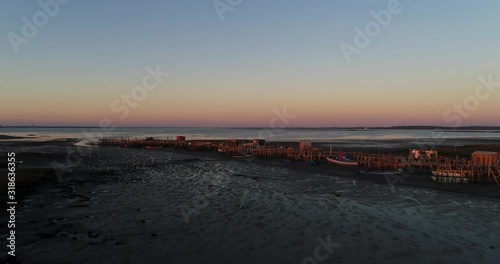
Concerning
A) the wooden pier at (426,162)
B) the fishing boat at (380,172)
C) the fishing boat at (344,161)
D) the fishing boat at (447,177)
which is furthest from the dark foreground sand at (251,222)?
the fishing boat at (344,161)

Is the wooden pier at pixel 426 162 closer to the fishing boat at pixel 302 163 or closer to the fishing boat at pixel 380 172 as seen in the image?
the fishing boat at pixel 380 172

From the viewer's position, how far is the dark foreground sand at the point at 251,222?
11781 mm

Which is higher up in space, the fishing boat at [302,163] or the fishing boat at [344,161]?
the fishing boat at [344,161]

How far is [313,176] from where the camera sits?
32.3m

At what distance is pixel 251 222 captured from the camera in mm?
15711

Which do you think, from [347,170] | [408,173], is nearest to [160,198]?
[347,170]

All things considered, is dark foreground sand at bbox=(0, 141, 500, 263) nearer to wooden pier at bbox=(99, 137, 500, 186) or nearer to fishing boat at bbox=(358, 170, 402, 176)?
wooden pier at bbox=(99, 137, 500, 186)

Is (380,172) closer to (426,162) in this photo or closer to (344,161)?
(426,162)

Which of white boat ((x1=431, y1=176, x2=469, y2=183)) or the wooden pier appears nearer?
white boat ((x1=431, y1=176, x2=469, y2=183))

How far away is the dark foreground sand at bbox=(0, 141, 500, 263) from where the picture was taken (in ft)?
38.7

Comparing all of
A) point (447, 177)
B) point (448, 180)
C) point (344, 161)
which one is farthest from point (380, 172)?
point (344, 161)

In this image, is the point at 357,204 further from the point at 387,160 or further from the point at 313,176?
the point at 387,160

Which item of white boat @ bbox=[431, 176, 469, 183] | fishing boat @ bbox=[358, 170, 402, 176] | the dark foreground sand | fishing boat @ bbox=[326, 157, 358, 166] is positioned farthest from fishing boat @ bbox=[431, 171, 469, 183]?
fishing boat @ bbox=[326, 157, 358, 166]

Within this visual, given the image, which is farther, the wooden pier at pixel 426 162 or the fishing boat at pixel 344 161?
the fishing boat at pixel 344 161
